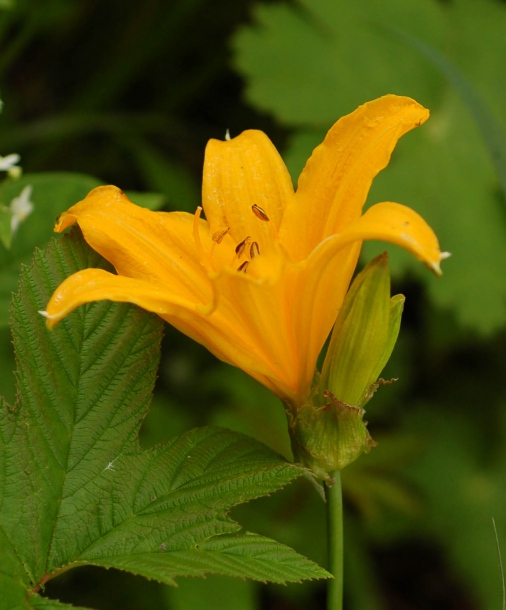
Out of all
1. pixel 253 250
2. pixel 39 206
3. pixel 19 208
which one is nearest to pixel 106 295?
pixel 253 250

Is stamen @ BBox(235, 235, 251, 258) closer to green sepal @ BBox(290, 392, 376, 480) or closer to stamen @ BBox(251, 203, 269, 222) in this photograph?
stamen @ BBox(251, 203, 269, 222)

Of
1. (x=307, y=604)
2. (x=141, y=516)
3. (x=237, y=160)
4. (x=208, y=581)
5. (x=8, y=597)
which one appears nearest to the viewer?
(x=8, y=597)

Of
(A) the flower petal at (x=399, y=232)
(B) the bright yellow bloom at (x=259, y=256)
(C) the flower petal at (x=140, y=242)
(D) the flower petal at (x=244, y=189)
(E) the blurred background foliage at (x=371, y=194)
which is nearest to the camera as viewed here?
(A) the flower petal at (x=399, y=232)

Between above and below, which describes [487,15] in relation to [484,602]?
above

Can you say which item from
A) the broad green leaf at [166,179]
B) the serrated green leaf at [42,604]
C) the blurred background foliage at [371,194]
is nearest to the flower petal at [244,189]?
the serrated green leaf at [42,604]

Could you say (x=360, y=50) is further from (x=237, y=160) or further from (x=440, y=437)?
(x=237, y=160)

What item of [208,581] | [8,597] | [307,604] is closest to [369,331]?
[8,597]

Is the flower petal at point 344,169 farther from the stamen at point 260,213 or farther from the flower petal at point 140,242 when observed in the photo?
the flower petal at point 140,242
